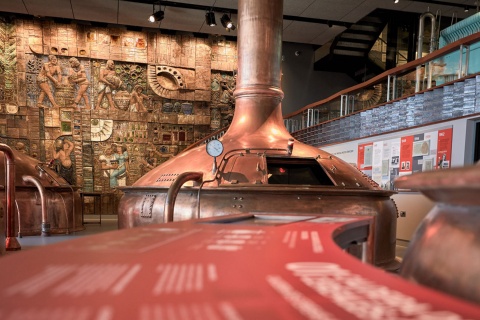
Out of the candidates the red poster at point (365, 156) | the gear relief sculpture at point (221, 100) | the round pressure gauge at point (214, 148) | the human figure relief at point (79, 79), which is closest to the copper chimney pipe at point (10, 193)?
the round pressure gauge at point (214, 148)

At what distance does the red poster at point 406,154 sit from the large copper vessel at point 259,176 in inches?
87.7

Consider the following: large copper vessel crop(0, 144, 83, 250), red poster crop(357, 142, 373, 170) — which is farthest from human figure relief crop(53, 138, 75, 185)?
red poster crop(357, 142, 373, 170)

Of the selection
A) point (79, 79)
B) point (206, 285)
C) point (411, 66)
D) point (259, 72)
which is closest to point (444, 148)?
point (411, 66)

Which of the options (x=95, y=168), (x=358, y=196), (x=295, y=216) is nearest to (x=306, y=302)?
(x=295, y=216)

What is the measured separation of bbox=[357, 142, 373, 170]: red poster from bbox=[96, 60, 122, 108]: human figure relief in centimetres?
789

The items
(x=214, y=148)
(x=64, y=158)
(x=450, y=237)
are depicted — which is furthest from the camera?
(x=64, y=158)

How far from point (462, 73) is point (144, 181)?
479 cm

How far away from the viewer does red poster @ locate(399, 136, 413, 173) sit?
6.05m

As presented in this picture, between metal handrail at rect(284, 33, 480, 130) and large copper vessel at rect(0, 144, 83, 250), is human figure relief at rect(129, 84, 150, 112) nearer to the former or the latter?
large copper vessel at rect(0, 144, 83, 250)

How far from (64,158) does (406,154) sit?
31.4 feet

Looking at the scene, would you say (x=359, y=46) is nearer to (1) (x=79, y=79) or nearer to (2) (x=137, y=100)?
(2) (x=137, y=100)

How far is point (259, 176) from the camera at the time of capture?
3.77 m

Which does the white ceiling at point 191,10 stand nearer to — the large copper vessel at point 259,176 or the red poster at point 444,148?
the red poster at point 444,148

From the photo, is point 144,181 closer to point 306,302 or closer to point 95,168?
point 306,302
